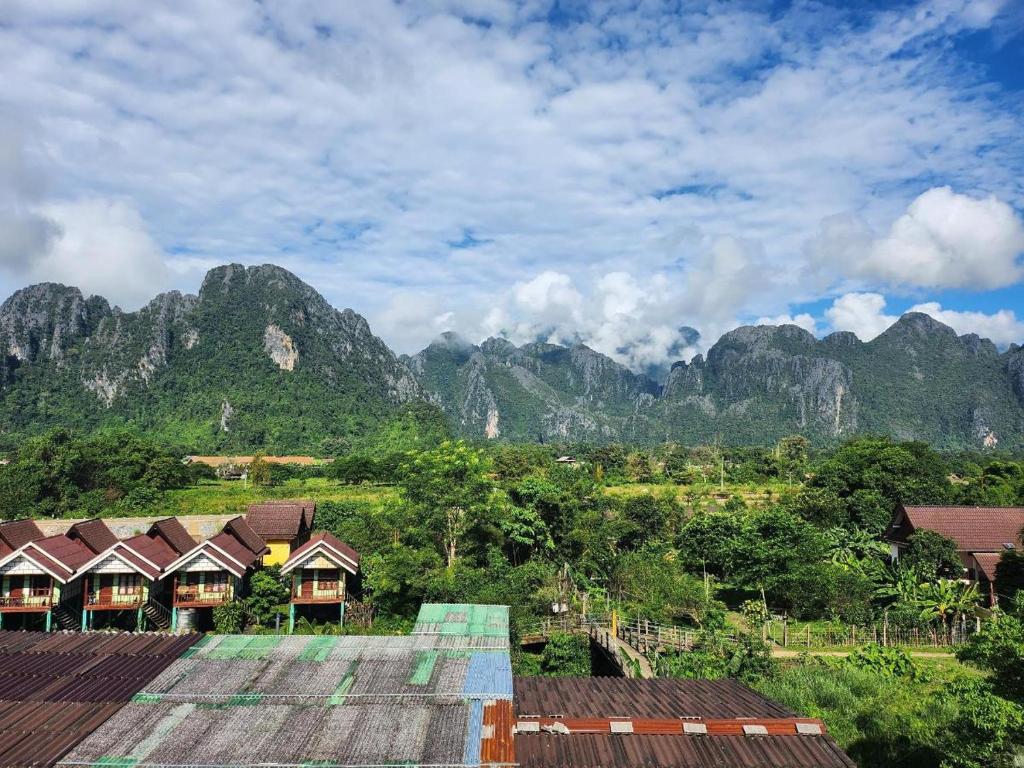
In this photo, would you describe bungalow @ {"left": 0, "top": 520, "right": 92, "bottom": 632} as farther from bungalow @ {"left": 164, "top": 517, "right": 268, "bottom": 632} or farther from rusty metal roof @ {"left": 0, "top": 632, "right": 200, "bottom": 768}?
rusty metal roof @ {"left": 0, "top": 632, "right": 200, "bottom": 768}

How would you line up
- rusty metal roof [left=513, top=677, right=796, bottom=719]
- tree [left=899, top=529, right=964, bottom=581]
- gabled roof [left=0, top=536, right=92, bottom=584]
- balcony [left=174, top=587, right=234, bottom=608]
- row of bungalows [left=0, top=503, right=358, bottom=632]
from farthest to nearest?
1. tree [left=899, top=529, right=964, bottom=581]
2. balcony [left=174, top=587, right=234, bottom=608]
3. row of bungalows [left=0, top=503, right=358, bottom=632]
4. gabled roof [left=0, top=536, right=92, bottom=584]
5. rusty metal roof [left=513, top=677, right=796, bottom=719]

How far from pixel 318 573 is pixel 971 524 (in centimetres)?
2416

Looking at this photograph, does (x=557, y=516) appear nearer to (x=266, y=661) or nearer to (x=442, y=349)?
(x=266, y=661)

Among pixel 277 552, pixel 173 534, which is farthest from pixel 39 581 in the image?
pixel 277 552

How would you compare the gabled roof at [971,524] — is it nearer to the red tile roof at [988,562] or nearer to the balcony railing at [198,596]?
the red tile roof at [988,562]

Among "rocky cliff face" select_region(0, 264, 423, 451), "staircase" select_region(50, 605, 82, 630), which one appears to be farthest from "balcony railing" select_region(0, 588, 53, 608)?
"rocky cliff face" select_region(0, 264, 423, 451)

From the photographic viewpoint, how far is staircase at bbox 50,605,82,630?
A: 746 inches

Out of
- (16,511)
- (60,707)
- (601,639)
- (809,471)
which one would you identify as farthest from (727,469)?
(60,707)

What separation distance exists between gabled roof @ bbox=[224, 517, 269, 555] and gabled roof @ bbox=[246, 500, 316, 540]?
33 cm

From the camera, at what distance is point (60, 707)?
8070 mm

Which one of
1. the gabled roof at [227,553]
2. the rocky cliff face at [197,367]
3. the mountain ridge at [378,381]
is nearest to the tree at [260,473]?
the mountain ridge at [378,381]

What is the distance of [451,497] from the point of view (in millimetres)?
22516

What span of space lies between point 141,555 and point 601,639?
44.7 feet

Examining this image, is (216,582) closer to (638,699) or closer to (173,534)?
(173,534)
